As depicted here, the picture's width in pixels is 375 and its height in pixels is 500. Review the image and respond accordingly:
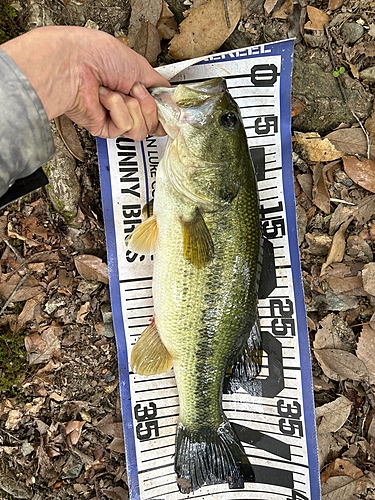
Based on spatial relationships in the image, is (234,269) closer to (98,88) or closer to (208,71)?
(98,88)

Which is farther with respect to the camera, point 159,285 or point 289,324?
point 289,324

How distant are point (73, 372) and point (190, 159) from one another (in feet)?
6.09

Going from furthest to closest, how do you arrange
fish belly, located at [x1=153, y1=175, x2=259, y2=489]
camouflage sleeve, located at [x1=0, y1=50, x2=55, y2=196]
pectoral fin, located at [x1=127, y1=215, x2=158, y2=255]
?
pectoral fin, located at [x1=127, y1=215, x2=158, y2=255] < fish belly, located at [x1=153, y1=175, x2=259, y2=489] < camouflage sleeve, located at [x1=0, y1=50, x2=55, y2=196]

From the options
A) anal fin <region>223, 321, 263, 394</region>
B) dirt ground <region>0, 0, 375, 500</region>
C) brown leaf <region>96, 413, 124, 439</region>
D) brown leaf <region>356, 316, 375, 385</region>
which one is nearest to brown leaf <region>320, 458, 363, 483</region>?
dirt ground <region>0, 0, 375, 500</region>

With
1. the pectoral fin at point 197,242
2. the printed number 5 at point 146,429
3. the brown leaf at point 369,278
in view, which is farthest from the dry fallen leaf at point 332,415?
the pectoral fin at point 197,242

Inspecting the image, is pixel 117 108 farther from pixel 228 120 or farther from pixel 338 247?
pixel 338 247

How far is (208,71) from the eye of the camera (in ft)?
8.43

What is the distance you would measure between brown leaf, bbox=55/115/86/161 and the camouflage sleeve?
2.95 feet

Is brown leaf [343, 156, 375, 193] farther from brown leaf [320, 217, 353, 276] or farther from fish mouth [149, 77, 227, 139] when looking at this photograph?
fish mouth [149, 77, 227, 139]

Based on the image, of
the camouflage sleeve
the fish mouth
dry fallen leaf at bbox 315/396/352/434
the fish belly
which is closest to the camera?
the camouflage sleeve

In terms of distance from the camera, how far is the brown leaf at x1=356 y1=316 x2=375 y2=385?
2.68 meters

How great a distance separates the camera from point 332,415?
2670mm

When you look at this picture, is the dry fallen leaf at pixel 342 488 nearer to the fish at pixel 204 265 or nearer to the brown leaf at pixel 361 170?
the fish at pixel 204 265

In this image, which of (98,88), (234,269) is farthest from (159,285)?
(98,88)
